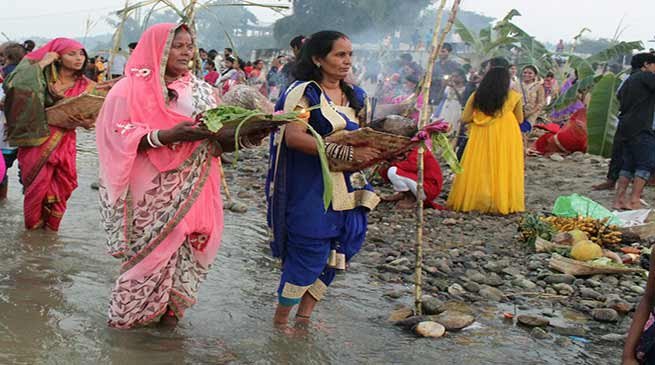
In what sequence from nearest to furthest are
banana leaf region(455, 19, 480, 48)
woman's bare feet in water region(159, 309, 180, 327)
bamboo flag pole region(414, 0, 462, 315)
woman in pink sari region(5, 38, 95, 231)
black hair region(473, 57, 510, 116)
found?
woman's bare feet in water region(159, 309, 180, 327) < bamboo flag pole region(414, 0, 462, 315) < woman in pink sari region(5, 38, 95, 231) < black hair region(473, 57, 510, 116) < banana leaf region(455, 19, 480, 48)

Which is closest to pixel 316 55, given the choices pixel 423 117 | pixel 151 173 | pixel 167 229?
pixel 423 117

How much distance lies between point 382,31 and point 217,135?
46.0 metres

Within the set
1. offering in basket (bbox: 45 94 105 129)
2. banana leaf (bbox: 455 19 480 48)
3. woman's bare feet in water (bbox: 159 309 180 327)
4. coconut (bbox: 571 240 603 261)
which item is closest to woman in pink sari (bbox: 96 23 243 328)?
woman's bare feet in water (bbox: 159 309 180 327)

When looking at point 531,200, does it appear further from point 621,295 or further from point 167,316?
point 167,316

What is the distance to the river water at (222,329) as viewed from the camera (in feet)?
13.9

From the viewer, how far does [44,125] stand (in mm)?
6629

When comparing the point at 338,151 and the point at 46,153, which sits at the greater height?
the point at 338,151

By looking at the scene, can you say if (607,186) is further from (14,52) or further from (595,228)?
(14,52)

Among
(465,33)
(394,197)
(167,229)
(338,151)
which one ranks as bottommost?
(394,197)

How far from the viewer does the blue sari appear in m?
4.38

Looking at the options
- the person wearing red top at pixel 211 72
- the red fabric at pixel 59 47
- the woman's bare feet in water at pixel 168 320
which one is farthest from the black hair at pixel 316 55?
the person wearing red top at pixel 211 72

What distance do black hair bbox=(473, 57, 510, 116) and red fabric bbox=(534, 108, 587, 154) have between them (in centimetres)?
501

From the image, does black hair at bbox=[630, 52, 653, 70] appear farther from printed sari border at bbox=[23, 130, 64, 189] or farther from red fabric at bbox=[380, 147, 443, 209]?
printed sari border at bbox=[23, 130, 64, 189]

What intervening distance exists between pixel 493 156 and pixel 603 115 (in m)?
3.55
